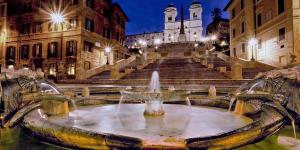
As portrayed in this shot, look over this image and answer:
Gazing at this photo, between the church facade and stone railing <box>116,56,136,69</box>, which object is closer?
stone railing <box>116,56,136,69</box>

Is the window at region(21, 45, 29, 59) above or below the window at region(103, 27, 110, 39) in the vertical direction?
below

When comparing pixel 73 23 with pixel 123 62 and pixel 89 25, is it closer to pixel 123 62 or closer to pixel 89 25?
pixel 89 25

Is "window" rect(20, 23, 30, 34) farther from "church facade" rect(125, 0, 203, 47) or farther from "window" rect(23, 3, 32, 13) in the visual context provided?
"church facade" rect(125, 0, 203, 47)

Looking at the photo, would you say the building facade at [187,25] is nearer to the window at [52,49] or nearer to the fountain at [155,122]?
the window at [52,49]

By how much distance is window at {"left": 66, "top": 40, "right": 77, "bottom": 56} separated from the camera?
99.8ft

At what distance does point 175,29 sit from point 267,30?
6642cm

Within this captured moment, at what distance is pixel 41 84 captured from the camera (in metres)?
5.35

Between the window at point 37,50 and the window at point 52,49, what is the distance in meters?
1.73

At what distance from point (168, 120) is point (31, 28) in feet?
120

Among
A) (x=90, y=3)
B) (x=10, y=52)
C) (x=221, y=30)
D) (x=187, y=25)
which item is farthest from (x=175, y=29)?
(x=10, y=52)

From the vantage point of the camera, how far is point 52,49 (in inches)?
1270

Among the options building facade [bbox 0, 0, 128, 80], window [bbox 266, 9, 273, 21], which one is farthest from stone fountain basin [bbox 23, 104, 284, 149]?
building facade [bbox 0, 0, 128, 80]

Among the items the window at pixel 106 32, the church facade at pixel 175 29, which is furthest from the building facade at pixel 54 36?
the church facade at pixel 175 29

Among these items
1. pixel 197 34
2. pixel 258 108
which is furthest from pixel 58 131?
pixel 197 34
